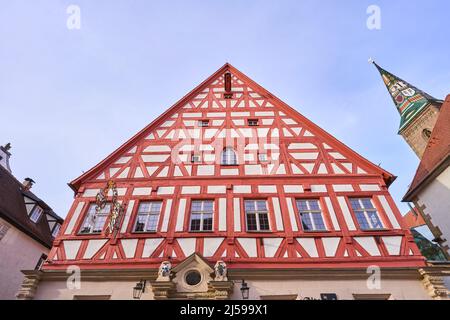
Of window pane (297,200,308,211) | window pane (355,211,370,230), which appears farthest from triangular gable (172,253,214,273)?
window pane (355,211,370,230)

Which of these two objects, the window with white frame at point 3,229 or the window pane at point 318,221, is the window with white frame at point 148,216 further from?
the window with white frame at point 3,229

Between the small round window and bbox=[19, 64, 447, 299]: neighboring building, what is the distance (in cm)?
3

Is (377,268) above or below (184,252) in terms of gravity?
below

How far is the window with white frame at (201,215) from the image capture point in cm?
857

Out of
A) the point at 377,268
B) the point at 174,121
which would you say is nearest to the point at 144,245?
the point at 174,121

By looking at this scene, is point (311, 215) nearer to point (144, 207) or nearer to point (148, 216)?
point (148, 216)

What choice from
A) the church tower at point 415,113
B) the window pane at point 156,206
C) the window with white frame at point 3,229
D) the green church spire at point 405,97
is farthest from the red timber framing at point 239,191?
the green church spire at point 405,97

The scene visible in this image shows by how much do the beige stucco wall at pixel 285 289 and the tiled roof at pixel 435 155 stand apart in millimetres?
7342

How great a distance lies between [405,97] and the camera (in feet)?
86.8

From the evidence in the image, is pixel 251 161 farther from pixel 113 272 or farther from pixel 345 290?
→ pixel 113 272
